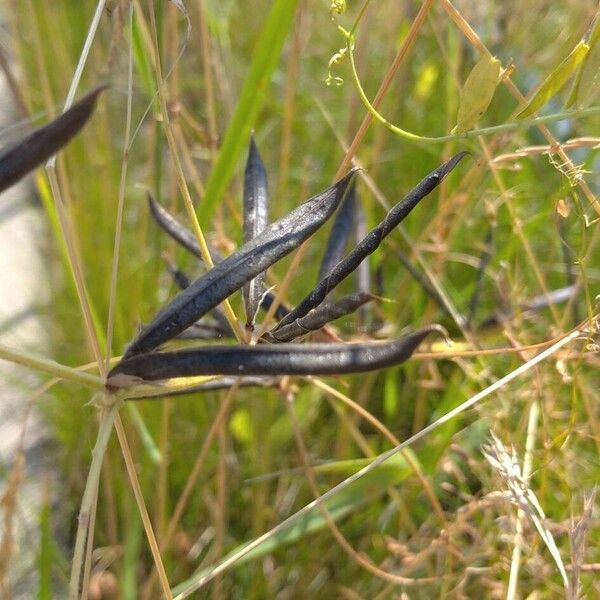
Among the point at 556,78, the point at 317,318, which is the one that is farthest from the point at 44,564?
the point at 556,78

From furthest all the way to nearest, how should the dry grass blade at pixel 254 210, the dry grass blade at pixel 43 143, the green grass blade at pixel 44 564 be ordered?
the green grass blade at pixel 44 564, the dry grass blade at pixel 254 210, the dry grass blade at pixel 43 143

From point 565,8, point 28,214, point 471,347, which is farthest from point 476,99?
point 28,214

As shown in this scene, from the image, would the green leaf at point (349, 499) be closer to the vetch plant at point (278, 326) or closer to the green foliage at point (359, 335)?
the green foliage at point (359, 335)

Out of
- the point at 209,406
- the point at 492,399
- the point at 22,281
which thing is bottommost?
the point at 492,399

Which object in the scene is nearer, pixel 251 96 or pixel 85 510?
pixel 85 510

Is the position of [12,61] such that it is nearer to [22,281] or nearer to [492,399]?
[22,281]

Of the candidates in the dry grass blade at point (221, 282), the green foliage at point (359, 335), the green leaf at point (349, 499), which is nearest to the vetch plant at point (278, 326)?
the dry grass blade at point (221, 282)

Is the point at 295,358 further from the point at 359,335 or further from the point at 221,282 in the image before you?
the point at 359,335
